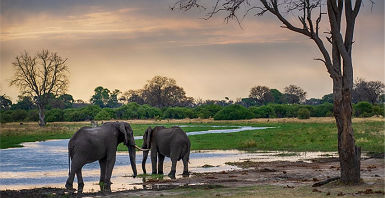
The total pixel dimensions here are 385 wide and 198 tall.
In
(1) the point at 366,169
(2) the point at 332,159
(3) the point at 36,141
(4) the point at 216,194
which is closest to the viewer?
(4) the point at 216,194

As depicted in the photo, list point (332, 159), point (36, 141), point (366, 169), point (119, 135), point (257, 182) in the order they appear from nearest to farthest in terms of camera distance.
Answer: point (257, 182)
point (119, 135)
point (366, 169)
point (332, 159)
point (36, 141)

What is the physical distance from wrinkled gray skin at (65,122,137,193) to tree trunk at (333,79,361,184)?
7310 mm

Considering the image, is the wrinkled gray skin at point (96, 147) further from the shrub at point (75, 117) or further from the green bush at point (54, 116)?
the shrub at point (75, 117)

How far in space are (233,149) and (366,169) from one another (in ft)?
61.4

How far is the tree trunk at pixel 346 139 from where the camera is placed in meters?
18.5

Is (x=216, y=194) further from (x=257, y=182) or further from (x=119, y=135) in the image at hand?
(x=119, y=135)

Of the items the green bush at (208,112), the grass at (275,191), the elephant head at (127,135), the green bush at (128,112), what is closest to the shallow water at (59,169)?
the elephant head at (127,135)

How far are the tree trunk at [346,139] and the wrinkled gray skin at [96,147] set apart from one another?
24.0 ft

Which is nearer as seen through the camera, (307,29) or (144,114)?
(307,29)

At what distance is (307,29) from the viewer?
19.2 meters

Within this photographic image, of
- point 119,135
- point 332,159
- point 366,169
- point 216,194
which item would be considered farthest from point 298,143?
point 216,194

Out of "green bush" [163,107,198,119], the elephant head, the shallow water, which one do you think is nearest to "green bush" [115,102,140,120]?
"green bush" [163,107,198,119]

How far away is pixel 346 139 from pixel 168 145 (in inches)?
338

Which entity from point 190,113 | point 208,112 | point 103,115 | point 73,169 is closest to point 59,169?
point 73,169
